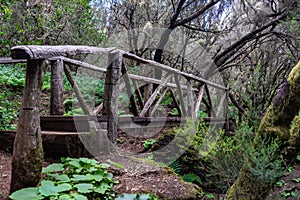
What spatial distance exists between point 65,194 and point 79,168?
43 centimetres

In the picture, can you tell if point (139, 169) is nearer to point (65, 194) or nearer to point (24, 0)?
point (65, 194)

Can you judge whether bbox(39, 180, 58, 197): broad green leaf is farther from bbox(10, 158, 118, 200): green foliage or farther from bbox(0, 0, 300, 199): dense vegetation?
bbox(0, 0, 300, 199): dense vegetation

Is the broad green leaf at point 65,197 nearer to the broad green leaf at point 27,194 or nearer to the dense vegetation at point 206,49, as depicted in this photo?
the broad green leaf at point 27,194

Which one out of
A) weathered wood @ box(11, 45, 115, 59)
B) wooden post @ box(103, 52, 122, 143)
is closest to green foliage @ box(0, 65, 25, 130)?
wooden post @ box(103, 52, 122, 143)

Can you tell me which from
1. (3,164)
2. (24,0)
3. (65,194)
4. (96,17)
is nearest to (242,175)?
(65,194)

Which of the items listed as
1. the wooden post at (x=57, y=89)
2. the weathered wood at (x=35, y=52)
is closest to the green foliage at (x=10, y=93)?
the wooden post at (x=57, y=89)

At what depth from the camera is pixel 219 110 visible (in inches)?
277

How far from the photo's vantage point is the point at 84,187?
1.92m

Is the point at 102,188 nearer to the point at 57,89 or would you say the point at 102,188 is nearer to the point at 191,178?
the point at 57,89

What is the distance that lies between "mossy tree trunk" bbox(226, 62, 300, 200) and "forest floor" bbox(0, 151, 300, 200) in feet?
2.01

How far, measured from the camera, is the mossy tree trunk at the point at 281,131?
291 centimetres

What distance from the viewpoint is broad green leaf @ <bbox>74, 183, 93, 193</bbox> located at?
1879 mm

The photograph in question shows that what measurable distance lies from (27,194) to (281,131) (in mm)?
2390

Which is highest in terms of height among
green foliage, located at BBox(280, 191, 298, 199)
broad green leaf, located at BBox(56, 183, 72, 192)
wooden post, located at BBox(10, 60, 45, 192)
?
wooden post, located at BBox(10, 60, 45, 192)
